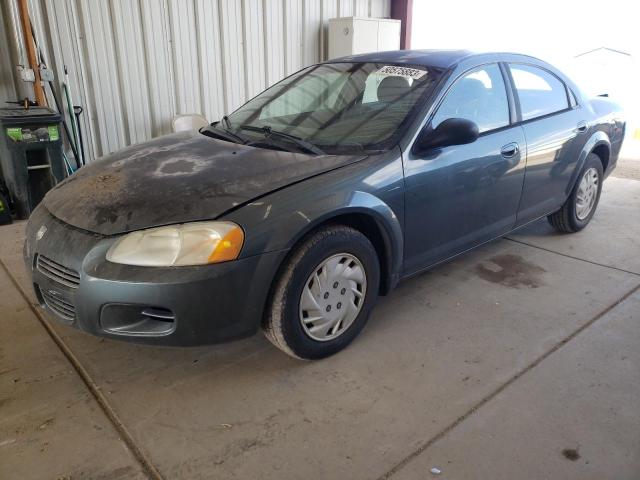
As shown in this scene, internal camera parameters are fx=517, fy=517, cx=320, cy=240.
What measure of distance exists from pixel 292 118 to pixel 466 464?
216cm

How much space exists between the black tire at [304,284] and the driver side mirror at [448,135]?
2.01 ft

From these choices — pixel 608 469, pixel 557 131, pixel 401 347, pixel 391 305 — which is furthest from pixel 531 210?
pixel 608 469

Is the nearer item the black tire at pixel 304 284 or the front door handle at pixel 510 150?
the black tire at pixel 304 284

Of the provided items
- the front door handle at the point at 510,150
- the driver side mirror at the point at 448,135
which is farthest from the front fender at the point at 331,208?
the front door handle at the point at 510,150

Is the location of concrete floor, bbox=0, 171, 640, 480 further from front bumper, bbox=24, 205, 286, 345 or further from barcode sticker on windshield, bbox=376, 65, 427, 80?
barcode sticker on windshield, bbox=376, 65, 427, 80

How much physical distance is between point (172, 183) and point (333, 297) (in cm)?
95

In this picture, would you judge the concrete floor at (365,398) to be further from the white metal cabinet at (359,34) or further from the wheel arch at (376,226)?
the white metal cabinet at (359,34)

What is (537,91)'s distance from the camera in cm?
367

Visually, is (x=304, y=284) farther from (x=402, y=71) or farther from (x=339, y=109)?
(x=402, y=71)

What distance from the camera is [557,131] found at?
12.1 feet

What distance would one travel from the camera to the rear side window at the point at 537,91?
137 inches

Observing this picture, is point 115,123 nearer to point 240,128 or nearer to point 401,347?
point 240,128

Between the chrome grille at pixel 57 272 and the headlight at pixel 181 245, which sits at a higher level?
the headlight at pixel 181 245

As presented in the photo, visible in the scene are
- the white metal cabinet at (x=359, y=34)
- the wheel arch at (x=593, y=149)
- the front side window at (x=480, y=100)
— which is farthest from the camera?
the white metal cabinet at (x=359, y=34)
